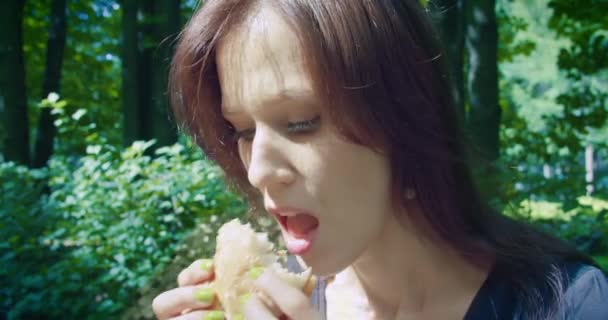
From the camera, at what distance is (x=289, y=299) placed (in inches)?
51.9

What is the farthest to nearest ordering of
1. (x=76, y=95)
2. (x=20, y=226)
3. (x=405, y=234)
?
(x=76, y=95)
(x=20, y=226)
(x=405, y=234)

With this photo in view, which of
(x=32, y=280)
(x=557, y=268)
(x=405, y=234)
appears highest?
(x=405, y=234)

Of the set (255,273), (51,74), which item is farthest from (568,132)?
(51,74)

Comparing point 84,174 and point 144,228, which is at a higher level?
point 84,174

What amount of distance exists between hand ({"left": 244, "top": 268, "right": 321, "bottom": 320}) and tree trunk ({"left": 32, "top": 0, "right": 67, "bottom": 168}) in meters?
9.07

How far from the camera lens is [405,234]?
5.11 ft

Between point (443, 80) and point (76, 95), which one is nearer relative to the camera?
point (443, 80)

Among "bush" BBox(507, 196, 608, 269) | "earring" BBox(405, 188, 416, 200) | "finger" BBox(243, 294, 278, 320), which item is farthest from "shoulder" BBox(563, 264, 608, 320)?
"bush" BBox(507, 196, 608, 269)

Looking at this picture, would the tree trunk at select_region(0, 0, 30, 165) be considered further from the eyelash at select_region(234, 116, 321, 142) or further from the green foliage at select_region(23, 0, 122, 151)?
the eyelash at select_region(234, 116, 321, 142)

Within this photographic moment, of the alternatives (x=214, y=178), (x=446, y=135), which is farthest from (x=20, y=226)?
(x=446, y=135)

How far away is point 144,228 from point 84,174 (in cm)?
75

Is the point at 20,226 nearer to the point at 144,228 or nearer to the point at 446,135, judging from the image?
the point at 144,228

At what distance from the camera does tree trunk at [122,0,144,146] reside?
7516 mm

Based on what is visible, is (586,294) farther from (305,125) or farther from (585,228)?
(585,228)
